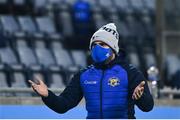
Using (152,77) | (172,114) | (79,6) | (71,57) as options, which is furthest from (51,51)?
(172,114)

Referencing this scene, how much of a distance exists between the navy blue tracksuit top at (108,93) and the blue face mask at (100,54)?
0.06 meters

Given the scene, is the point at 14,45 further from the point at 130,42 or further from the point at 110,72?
the point at 110,72

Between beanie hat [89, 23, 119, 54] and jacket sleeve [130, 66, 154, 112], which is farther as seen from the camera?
beanie hat [89, 23, 119, 54]

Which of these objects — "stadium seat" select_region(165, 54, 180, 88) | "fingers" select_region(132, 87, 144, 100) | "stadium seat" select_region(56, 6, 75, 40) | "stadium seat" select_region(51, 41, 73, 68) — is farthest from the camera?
"stadium seat" select_region(56, 6, 75, 40)

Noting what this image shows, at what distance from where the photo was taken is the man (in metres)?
3.59

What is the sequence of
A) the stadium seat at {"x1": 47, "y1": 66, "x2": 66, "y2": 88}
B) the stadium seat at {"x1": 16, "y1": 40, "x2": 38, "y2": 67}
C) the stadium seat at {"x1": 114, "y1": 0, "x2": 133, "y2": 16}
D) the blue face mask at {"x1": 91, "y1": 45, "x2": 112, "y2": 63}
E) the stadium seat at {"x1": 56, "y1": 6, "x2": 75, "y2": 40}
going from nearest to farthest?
the blue face mask at {"x1": 91, "y1": 45, "x2": 112, "y2": 63} < the stadium seat at {"x1": 47, "y1": 66, "x2": 66, "y2": 88} < the stadium seat at {"x1": 16, "y1": 40, "x2": 38, "y2": 67} < the stadium seat at {"x1": 56, "y1": 6, "x2": 75, "y2": 40} < the stadium seat at {"x1": 114, "y1": 0, "x2": 133, "y2": 16}

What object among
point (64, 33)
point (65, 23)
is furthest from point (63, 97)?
point (65, 23)

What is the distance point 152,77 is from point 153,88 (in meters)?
0.21

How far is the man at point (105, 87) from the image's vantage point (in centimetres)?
359

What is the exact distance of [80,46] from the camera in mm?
12281

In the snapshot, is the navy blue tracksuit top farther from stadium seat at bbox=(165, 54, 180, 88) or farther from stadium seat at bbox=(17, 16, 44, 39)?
stadium seat at bbox=(17, 16, 44, 39)

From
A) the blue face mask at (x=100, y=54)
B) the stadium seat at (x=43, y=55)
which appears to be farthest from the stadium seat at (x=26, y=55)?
the blue face mask at (x=100, y=54)

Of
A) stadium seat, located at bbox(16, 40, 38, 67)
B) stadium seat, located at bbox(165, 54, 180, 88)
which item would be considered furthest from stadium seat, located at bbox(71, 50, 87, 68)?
stadium seat, located at bbox(165, 54, 180, 88)

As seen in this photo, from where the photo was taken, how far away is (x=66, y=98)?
12.2 ft
